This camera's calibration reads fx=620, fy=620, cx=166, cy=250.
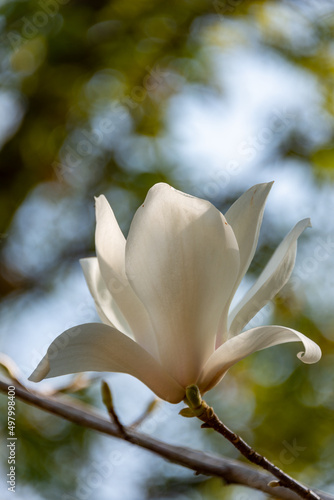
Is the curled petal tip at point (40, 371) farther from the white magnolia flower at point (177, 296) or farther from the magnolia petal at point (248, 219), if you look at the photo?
the magnolia petal at point (248, 219)

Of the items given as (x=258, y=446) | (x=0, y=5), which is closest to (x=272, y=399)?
(x=258, y=446)

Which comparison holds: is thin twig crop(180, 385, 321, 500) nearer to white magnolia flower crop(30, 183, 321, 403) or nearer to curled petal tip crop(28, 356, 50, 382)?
white magnolia flower crop(30, 183, 321, 403)

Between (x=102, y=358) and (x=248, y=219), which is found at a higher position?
(x=248, y=219)

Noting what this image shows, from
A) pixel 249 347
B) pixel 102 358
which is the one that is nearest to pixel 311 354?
pixel 249 347

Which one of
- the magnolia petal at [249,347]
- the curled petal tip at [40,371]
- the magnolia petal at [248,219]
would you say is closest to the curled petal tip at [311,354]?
the magnolia petal at [249,347]

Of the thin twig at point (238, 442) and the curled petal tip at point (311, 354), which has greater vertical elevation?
the curled petal tip at point (311, 354)

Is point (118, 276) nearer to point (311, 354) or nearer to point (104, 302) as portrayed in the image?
point (104, 302)
